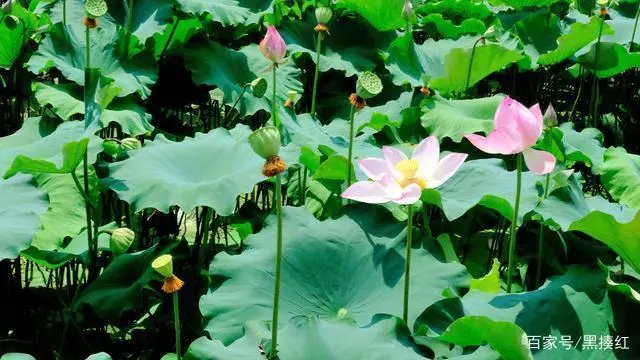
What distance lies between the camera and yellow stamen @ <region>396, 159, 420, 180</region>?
1.39 metres

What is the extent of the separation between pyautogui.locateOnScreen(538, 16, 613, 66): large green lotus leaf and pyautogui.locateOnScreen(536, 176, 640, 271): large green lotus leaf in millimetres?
1157

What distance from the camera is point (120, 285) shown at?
6.49ft

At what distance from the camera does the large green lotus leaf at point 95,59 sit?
2760mm

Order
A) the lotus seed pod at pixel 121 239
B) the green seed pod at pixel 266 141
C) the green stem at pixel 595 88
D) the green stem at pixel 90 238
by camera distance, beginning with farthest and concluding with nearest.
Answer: the green stem at pixel 595 88 → the green stem at pixel 90 238 → the lotus seed pod at pixel 121 239 → the green seed pod at pixel 266 141

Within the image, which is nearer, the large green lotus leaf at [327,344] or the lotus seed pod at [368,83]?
the large green lotus leaf at [327,344]

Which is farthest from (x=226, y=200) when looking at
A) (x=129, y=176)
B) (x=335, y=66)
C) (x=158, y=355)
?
(x=335, y=66)

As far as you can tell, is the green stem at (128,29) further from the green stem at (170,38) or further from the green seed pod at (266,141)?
the green seed pod at (266,141)

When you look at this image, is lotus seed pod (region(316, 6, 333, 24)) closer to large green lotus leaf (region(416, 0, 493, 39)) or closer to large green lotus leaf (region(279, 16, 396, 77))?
large green lotus leaf (region(279, 16, 396, 77))

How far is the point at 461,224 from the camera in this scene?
93.8 inches

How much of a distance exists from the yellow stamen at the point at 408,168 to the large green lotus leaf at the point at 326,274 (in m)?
0.36

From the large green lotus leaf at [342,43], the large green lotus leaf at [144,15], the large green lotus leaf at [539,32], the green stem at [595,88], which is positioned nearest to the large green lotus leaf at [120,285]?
the large green lotus leaf at [144,15]

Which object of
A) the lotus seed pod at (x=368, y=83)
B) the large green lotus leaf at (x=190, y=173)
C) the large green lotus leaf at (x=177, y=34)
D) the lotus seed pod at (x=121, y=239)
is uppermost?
the large green lotus leaf at (x=177, y=34)

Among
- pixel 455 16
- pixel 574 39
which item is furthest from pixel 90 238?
pixel 455 16

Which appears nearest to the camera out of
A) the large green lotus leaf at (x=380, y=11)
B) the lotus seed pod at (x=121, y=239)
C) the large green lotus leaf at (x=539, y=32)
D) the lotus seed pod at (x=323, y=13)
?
the lotus seed pod at (x=121, y=239)
